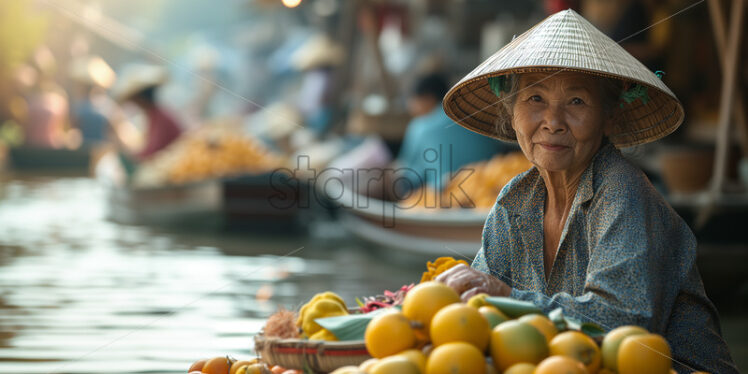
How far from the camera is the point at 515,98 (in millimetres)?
1776

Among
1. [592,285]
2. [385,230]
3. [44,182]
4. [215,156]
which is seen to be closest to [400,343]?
[592,285]

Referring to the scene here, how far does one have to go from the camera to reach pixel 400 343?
129 centimetres

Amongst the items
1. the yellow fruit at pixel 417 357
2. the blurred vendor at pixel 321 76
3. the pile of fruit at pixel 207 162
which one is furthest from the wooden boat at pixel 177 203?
the yellow fruit at pixel 417 357

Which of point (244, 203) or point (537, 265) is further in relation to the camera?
point (244, 203)

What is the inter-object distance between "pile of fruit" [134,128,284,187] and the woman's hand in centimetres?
640

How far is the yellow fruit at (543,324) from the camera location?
1278 millimetres

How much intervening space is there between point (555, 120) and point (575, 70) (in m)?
0.12

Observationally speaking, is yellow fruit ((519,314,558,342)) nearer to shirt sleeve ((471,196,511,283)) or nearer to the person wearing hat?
the person wearing hat

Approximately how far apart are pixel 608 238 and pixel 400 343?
0.50m

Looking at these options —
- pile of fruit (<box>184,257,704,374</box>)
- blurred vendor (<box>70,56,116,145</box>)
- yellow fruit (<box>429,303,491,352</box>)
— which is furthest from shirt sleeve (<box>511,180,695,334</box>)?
blurred vendor (<box>70,56,116,145</box>)

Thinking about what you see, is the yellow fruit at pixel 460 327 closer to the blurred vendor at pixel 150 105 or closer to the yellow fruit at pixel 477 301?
the yellow fruit at pixel 477 301

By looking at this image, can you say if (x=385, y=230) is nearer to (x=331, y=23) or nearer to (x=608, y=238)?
(x=608, y=238)

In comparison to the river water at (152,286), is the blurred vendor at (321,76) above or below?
above

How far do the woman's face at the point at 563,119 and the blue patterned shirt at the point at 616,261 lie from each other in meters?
0.05
